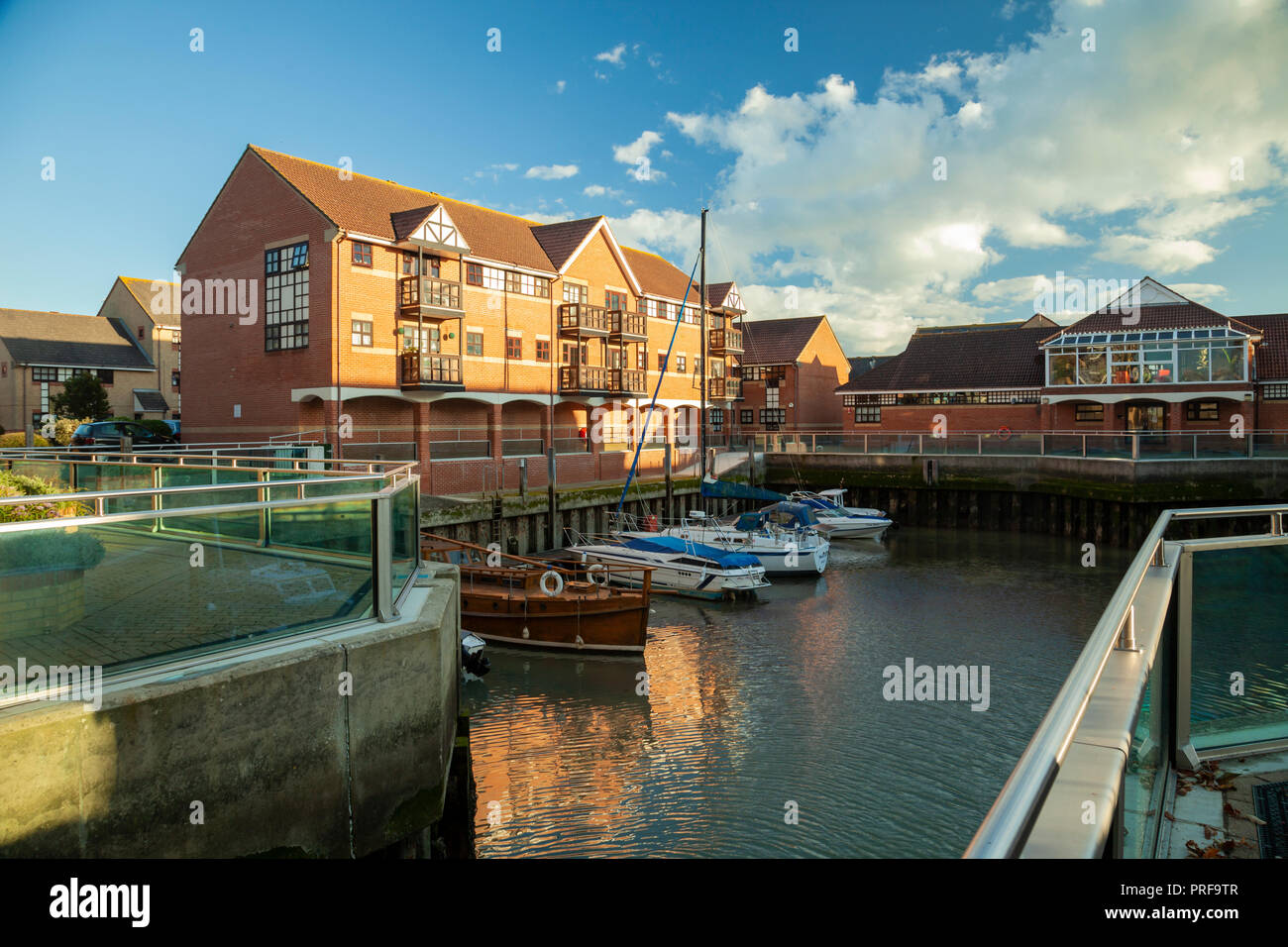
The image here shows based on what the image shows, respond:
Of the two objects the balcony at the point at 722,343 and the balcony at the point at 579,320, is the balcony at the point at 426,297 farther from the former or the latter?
the balcony at the point at 722,343

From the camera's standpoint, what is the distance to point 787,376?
200 ft

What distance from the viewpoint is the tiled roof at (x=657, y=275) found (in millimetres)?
50000

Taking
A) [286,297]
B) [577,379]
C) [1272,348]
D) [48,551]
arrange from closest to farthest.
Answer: [48,551], [286,297], [577,379], [1272,348]

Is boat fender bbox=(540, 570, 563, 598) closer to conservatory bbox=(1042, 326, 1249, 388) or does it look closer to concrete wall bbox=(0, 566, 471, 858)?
concrete wall bbox=(0, 566, 471, 858)

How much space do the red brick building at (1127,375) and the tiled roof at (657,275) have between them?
17.0m

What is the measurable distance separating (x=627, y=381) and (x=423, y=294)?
1392 centimetres

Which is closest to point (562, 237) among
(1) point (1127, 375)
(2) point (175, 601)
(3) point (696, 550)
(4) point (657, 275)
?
(4) point (657, 275)

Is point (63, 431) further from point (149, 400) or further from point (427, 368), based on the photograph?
point (427, 368)

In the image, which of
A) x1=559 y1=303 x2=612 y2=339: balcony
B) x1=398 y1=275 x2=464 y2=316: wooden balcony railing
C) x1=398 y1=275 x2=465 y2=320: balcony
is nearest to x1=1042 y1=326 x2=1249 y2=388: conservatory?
A: x1=559 y1=303 x2=612 y2=339: balcony

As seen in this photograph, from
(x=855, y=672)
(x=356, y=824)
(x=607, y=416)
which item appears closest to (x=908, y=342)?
(x=607, y=416)

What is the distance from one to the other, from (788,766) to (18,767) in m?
10.1

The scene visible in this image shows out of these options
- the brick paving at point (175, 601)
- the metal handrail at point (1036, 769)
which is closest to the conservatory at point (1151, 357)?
the brick paving at point (175, 601)

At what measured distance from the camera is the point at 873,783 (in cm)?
1168
